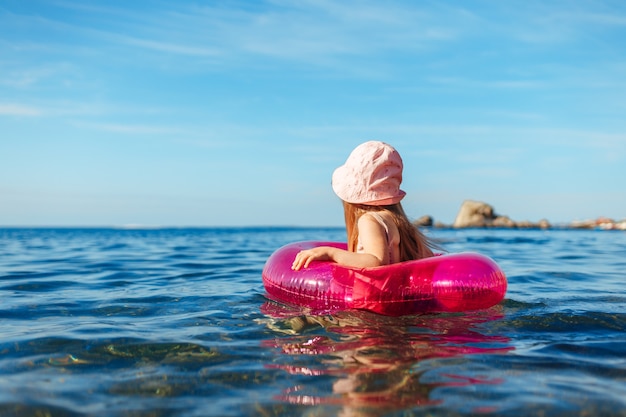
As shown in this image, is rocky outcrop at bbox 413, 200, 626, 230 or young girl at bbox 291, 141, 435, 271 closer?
young girl at bbox 291, 141, 435, 271

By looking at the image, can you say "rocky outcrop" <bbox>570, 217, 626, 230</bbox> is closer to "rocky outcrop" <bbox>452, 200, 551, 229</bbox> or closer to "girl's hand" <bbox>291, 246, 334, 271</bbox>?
"rocky outcrop" <bbox>452, 200, 551, 229</bbox>

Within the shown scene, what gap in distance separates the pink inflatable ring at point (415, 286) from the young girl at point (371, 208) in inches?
4.7

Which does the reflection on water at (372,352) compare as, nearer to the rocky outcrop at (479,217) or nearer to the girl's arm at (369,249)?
the girl's arm at (369,249)

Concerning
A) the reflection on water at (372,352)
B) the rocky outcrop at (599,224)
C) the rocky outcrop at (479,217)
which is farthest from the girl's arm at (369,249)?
the rocky outcrop at (479,217)

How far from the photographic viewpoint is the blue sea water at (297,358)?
2949 mm

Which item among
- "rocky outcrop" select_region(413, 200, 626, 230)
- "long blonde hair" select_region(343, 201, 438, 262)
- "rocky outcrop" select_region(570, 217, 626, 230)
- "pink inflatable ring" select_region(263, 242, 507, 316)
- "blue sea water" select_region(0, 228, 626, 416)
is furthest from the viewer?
"rocky outcrop" select_region(413, 200, 626, 230)

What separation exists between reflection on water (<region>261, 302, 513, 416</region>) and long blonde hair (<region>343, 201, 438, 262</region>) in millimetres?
656

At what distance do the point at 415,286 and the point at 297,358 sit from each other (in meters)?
1.67

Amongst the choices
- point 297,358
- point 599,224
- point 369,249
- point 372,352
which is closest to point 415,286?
point 369,249

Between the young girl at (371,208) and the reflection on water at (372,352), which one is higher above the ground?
the young girl at (371,208)

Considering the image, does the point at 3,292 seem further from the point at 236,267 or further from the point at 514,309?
the point at 514,309

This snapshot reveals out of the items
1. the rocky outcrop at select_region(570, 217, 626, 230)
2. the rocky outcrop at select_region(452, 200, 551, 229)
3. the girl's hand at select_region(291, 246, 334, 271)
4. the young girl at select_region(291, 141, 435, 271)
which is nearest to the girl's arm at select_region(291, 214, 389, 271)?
the young girl at select_region(291, 141, 435, 271)

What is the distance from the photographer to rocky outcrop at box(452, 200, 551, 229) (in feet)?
202

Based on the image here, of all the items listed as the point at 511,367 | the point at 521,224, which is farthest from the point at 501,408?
the point at 521,224
